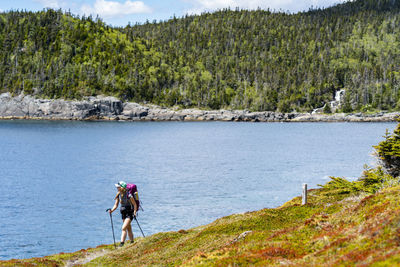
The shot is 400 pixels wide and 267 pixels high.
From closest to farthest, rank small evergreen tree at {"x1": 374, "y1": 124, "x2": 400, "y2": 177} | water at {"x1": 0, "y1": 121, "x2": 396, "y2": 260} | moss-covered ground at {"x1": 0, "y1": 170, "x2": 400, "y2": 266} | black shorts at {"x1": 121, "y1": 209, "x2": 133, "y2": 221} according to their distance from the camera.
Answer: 1. moss-covered ground at {"x1": 0, "y1": 170, "x2": 400, "y2": 266}
2. black shorts at {"x1": 121, "y1": 209, "x2": 133, "y2": 221}
3. small evergreen tree at {"x1": 374, "y1": 124, "x2": 400, "y2": 177}
4. water at {"x1": 0, "y1": 121, "x2": 396, "y2": 260}

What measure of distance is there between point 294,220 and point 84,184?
44000 mm

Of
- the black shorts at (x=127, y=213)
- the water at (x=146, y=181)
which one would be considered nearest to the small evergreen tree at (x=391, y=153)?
the black shorts at (x=127, y=213)

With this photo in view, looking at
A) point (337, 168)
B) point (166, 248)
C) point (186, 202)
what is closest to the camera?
point (166, 248)

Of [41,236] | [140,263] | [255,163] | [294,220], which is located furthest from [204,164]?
[140,263]

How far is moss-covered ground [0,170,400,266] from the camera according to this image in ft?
33.1

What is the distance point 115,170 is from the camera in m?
73.2

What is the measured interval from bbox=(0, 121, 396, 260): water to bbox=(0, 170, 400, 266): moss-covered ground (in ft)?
43.8

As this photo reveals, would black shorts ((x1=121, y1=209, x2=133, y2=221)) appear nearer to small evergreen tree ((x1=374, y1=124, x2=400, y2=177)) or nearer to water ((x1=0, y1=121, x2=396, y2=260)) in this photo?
water ((x1=0, y1=121, x2=396, y2=260))

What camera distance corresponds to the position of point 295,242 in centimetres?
1416

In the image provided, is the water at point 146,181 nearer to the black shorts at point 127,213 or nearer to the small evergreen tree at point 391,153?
the black shorts at point 127,213

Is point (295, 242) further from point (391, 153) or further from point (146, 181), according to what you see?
point (146, 181)

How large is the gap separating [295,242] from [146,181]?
50035 millimetres

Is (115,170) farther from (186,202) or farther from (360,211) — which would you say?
(360,211)

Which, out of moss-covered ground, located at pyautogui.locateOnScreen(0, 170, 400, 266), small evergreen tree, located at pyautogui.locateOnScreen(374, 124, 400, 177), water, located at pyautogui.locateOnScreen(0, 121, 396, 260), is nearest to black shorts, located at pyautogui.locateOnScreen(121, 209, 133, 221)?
moss-covered ground, located at pyautogui.locateOnScreen(0, 170, 400, 266)
